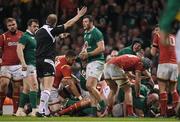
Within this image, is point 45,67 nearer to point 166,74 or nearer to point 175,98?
point 166,74

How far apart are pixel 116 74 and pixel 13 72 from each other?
2583 millimetres

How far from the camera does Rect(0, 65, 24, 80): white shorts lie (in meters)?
16.3

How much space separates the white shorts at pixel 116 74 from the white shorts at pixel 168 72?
849 mm

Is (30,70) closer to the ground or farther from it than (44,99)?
farther from it

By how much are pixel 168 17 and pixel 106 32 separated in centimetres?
1682

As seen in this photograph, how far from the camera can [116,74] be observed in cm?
1577

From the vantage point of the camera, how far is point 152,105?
1612 cm

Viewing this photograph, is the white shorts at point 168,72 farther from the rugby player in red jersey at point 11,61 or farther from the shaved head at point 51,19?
the rugby player in red jersey at point 11,61

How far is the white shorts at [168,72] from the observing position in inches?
609

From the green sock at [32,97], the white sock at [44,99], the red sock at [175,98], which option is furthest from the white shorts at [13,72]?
the red sock at [175,98]

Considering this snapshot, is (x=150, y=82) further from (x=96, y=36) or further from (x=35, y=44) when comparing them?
(x=35, y=44)

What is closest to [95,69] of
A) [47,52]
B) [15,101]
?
[47,52]

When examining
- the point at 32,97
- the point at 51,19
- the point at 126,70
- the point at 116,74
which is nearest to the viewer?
the point at 32,97

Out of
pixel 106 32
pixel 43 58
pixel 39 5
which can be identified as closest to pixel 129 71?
pixel 43 58
